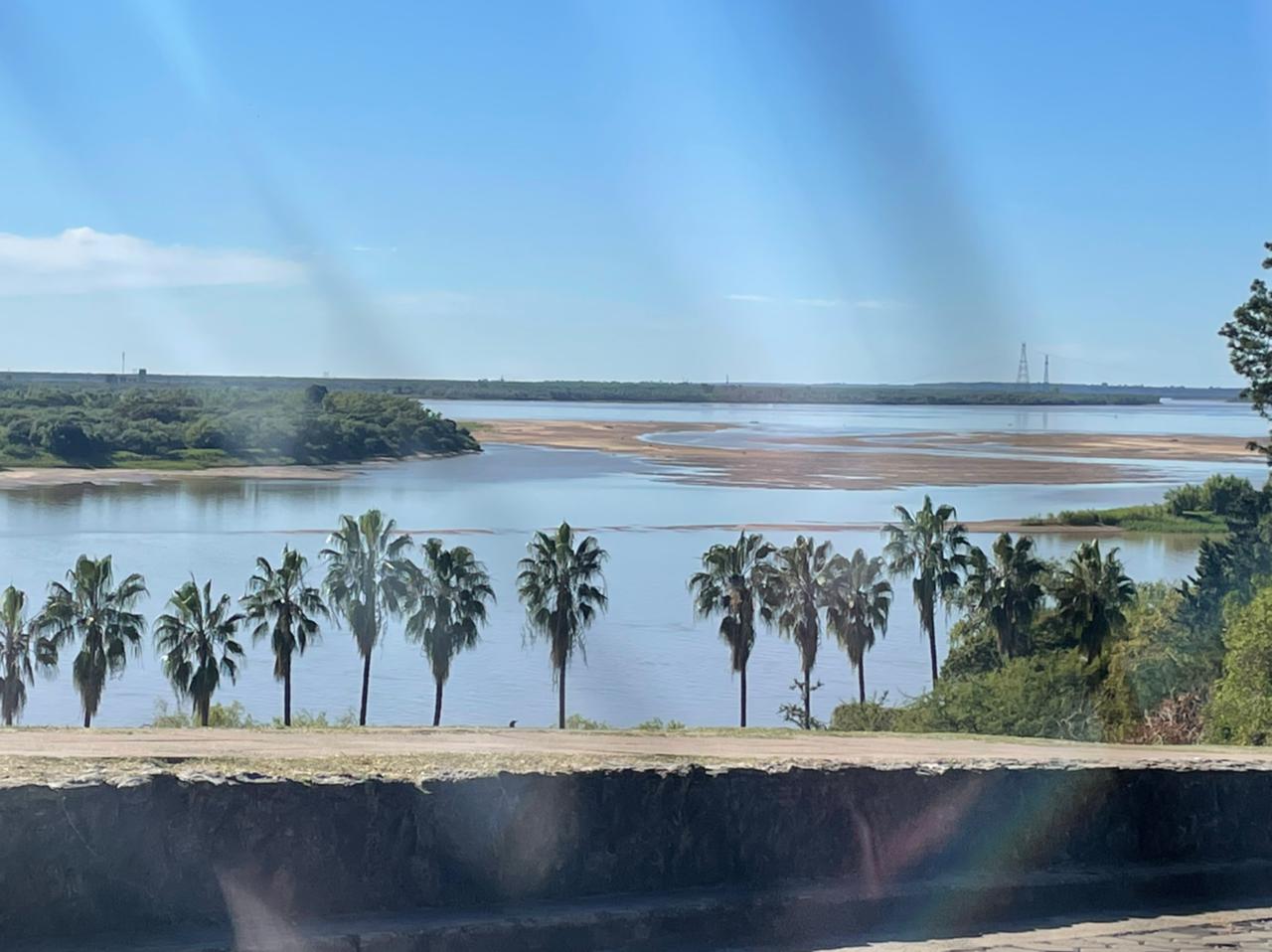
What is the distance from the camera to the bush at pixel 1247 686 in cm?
2178

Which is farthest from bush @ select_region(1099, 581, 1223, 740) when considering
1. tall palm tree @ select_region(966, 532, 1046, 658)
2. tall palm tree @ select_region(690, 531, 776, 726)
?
tall palm tree @ select_region(690, 531, 776, 726)

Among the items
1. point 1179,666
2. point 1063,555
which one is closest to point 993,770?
point 1179,666

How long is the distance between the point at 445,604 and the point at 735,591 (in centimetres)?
636

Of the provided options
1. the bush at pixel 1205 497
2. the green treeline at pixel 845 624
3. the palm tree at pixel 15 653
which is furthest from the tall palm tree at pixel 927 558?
the bush at pixel 1205 497

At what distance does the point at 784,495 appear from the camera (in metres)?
70.8

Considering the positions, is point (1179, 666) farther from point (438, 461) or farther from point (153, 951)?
point (438, 461)

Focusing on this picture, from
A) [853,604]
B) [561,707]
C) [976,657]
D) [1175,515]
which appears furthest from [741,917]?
[1175,515]

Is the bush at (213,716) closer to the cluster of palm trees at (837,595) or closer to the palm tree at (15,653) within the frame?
the palm tree at (15,653)

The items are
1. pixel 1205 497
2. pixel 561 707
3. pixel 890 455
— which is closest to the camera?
pixel 561 707

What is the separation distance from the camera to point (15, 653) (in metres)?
29.7

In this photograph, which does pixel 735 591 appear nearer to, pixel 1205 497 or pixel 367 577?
pixel 367 577

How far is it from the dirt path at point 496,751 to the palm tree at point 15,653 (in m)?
14.2

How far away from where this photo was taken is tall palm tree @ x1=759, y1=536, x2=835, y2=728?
116 feet

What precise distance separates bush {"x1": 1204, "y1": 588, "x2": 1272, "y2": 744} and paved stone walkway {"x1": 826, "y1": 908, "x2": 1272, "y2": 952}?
12.4m
